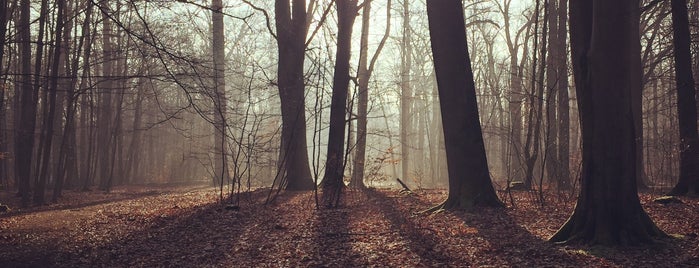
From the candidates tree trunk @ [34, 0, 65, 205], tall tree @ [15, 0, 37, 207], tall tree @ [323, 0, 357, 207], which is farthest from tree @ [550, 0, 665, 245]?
tall tree @ [15, 0, 37, 207]

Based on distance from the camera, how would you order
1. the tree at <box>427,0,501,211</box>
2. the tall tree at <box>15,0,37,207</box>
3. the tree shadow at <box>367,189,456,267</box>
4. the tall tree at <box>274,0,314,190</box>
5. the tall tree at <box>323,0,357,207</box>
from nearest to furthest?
the tree shadow at <box>367,189,456,267</box>, the tree at <box>427,0,501,211</box>, the tall tree at <box>15,0,37,207</box>, the tall tree at <box>323,0,357,207</box>, the tall tree at <box>274,0,314,190</box>

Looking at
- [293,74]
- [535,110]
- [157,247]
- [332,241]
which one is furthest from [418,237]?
[293,74]

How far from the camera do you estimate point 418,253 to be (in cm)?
698

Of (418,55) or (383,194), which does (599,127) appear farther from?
(418,55)

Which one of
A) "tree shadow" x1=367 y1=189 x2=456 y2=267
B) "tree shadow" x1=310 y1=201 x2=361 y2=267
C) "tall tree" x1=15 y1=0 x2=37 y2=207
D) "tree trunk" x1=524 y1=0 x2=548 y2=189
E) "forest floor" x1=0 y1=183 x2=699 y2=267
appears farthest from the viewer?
"tall tree" x1=15 y1=0 x2=37 y2=207

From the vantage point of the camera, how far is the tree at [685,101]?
11.3 m

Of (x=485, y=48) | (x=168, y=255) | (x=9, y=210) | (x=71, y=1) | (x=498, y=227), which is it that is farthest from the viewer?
(x=485, y=48)

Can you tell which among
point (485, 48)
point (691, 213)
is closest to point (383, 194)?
point (691, 213)

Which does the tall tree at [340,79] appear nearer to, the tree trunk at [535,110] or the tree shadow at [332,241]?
the tree shadow at [332,241]

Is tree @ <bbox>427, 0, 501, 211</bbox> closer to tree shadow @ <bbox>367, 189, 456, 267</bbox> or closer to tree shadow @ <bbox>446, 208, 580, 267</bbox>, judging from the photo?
tree shadow @ <bbox>446, 208, 580, 267</bbox>

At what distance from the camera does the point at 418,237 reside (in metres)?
7.89

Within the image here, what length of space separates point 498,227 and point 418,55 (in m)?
31.7

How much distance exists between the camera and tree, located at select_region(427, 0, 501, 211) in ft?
31.9

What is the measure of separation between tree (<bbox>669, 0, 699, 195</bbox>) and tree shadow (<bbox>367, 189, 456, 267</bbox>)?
6.09 m
